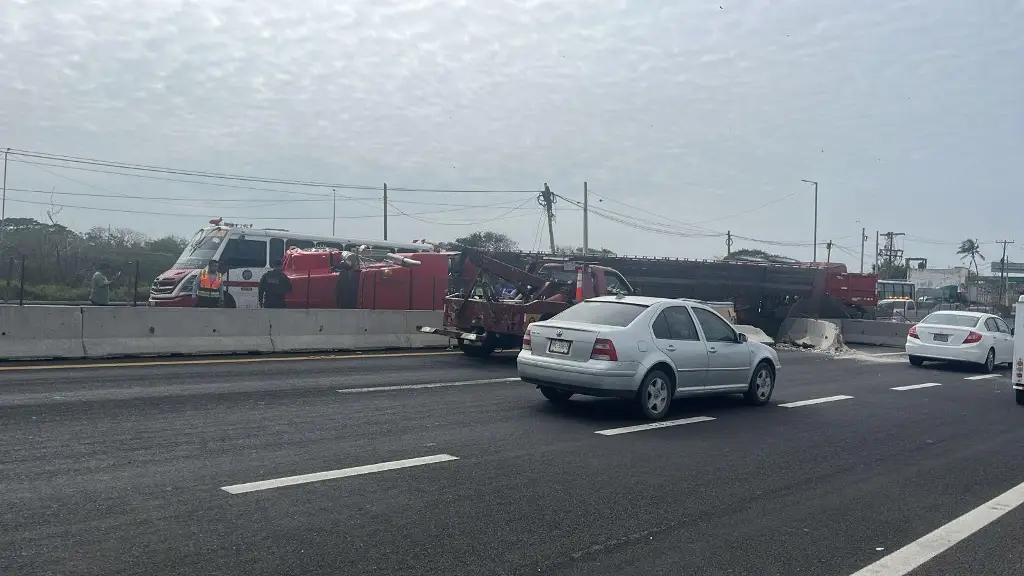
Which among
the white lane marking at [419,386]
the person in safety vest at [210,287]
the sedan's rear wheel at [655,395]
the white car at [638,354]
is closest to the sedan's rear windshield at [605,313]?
the white car at [638,354]

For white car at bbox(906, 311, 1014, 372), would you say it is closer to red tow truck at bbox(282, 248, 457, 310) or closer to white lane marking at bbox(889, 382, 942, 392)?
white lane marking at bbox(889, 382, 942, 392)

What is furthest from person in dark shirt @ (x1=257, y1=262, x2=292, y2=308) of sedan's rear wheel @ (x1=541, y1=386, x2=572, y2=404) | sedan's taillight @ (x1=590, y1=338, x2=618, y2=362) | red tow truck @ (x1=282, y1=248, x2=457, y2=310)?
sedan's taillight @ (x1=590, y1=338, x2=618, y2=362)

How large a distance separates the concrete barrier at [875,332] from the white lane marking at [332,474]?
24.6 meters

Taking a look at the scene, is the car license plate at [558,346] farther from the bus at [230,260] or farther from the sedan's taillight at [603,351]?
the bus at [230,260]

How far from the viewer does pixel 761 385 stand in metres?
12.4

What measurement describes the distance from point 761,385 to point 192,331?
9933 mm

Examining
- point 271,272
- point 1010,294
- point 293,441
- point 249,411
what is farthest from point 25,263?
point 1010,294

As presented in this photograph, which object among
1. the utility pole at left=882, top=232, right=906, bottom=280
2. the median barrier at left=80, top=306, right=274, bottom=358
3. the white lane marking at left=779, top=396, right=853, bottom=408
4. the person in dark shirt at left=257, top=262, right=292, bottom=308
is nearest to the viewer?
the white lane marking at left=779, top=396, right=853, bottom=408

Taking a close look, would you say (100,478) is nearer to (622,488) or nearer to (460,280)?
(622,488)

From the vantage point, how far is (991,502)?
23.7 feet

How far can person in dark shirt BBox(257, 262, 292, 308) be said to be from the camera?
22.6 m

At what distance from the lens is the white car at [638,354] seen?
10.2m

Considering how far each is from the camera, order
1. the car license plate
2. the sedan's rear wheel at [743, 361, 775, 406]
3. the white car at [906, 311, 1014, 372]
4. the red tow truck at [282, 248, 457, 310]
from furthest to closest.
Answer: the red tow truck at [282, 248, 457, 310] < the white car at [906, 311, 1014, 372] < the sedan's rear wheel at [743, 361, 775, 406] < the car license plate

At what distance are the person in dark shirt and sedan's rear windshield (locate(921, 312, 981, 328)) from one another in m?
15.6
